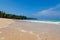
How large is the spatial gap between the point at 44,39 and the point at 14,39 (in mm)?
1461

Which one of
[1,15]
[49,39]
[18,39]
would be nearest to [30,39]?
[18,39]

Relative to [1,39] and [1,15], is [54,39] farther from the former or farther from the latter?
[1,15]

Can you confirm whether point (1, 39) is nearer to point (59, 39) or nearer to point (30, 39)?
point (30, 39)

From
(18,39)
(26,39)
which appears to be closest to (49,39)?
(26,39)

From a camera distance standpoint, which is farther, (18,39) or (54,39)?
(54,39)

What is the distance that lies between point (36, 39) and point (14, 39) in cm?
106

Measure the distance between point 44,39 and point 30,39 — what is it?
693mm

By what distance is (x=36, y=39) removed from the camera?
5.99 meters

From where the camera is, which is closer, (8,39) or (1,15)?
(8,39)

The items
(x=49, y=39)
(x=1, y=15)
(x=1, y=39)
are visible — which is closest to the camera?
(x=1, y=39)

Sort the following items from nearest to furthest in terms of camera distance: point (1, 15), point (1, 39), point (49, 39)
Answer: point (1, 39)
point (49, 39)
point (1, 15)

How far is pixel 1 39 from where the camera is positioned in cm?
575

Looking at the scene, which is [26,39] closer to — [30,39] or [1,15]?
[30,39]

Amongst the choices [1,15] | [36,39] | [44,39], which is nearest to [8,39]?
[36,39]
